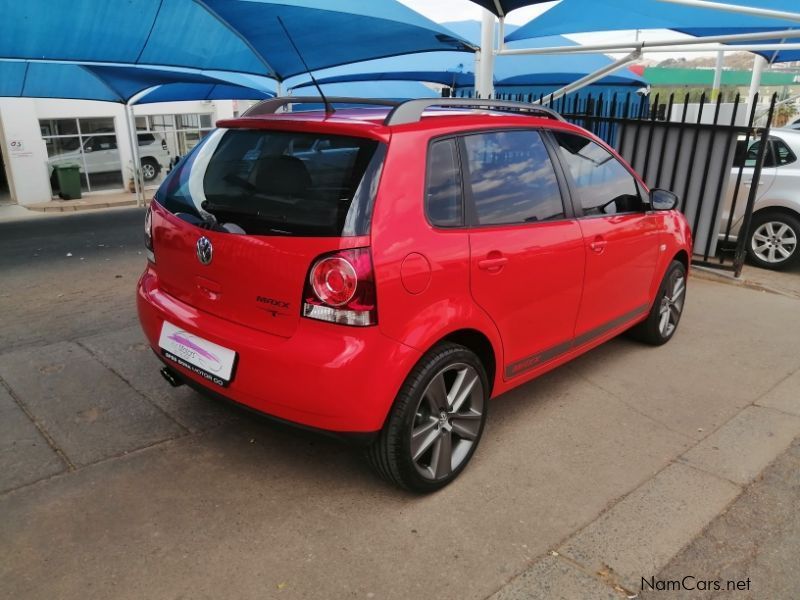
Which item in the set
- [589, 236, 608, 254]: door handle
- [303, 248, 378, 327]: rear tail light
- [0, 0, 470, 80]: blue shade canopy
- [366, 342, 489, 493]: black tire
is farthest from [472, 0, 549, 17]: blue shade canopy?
[303, 248, 378, 327]: rear tail light

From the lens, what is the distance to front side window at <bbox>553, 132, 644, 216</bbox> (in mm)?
3746

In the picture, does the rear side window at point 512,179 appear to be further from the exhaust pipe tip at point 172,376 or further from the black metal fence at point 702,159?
the black metal fence at point 702,159

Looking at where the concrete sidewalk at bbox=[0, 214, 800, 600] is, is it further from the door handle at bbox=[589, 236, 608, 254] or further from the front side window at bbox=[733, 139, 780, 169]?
the front side window at bbox=[733, 139, 780, 169]

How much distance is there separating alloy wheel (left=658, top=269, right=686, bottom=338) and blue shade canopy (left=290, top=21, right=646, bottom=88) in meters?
8.22

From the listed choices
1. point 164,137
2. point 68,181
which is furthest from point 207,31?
point 164,137

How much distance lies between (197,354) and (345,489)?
0.94 meters

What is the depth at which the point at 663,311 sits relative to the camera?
192 inches

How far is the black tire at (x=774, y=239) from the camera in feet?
24.7

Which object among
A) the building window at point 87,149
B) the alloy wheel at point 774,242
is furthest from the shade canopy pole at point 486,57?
the building window at point 87,149

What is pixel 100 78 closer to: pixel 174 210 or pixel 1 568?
pixel 174 210

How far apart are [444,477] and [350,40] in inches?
255

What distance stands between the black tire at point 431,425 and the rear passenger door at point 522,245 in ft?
0.93

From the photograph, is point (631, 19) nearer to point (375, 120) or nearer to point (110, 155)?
point (375, 120)

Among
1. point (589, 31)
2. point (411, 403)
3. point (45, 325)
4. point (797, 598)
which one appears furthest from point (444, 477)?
point (589, 31)
